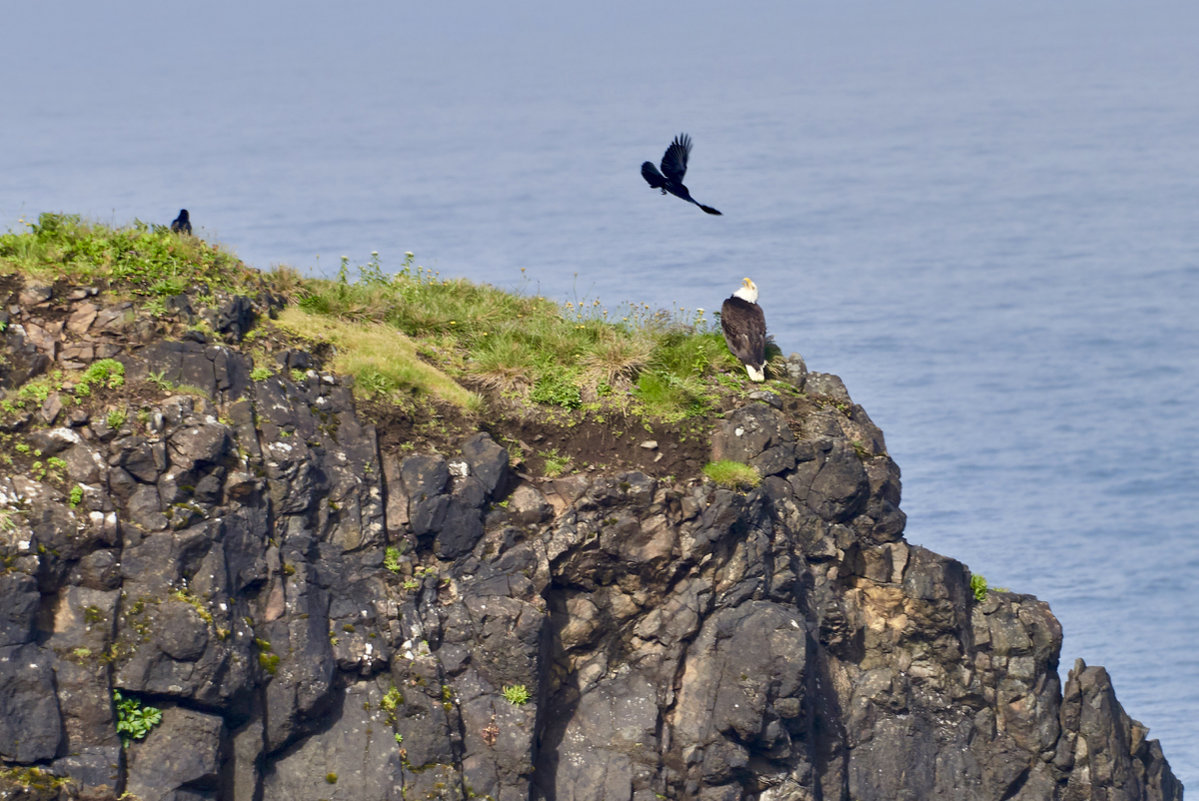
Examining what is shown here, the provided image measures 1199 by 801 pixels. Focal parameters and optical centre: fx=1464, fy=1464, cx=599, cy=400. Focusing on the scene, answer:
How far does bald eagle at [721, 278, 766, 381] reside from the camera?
82.8 feet

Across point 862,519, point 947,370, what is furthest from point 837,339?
point 862,519

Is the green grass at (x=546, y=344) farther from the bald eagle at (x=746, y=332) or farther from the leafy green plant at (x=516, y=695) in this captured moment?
the leafy green plant at (x=516, y=695)

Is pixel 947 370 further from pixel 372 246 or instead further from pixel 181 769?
pixel 181 769

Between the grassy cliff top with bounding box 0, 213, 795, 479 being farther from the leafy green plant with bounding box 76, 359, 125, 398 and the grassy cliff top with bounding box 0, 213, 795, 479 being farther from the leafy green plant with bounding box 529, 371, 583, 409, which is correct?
the leafy green plant with bounding box 76, 359, 125, 398

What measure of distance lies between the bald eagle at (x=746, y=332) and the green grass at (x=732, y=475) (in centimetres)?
259

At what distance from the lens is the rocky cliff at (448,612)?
18.5 meters

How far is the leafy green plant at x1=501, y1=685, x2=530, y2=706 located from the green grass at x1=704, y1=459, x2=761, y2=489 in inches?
180

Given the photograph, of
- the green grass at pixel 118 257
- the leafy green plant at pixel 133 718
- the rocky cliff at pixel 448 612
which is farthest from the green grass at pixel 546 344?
the leafy green plant at pixel 133 718

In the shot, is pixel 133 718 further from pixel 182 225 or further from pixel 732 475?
Result: pixel 182 225

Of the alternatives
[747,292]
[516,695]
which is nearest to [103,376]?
[516,695]

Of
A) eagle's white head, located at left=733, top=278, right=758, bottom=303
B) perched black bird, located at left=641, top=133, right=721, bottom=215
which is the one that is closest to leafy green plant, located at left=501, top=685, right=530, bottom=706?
perched black bird, located at left=641, top=133, right=721, bottom=215

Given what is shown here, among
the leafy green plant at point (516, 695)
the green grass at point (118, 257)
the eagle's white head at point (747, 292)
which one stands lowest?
the leafy green plant at point (516, 695)

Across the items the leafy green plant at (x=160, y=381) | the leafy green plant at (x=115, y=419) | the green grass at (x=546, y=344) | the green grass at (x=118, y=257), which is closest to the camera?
the leafy green plant at (x=115, y=419)

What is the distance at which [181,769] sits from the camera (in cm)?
1803
